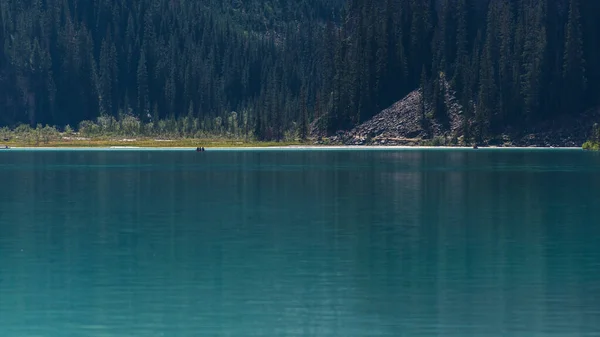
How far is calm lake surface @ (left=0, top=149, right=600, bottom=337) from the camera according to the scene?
33844 mm

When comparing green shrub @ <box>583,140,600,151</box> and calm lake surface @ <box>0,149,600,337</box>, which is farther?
green shrub @ <box>583,140,600,151</box>

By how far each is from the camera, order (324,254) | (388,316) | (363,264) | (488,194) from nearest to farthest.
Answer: (388,316) < (363,264) < (324,254) < (488,194)

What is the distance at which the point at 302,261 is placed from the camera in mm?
46062

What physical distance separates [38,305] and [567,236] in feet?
97.5

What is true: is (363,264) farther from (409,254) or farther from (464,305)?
(464,305)

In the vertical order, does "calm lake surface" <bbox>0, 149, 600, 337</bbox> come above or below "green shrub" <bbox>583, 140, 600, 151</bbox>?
below

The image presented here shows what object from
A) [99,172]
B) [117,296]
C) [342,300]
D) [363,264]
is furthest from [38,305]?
[99,172]

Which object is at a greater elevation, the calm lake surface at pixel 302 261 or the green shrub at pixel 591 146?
the green shrub at pixel 591 146

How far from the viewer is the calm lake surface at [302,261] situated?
111 ft

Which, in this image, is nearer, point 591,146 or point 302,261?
point 302,261

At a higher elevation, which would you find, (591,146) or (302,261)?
(591,146)

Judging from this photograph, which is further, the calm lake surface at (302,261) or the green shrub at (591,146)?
the green shrub at (591,146)

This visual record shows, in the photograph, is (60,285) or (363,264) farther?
(363,264)

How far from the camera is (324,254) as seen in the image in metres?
48.3
